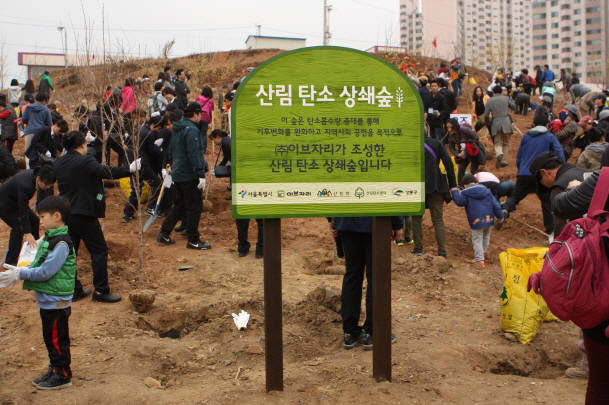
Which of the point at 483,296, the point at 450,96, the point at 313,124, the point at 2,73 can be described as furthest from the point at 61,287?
the point at 2,73

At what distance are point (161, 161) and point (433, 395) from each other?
6.86m

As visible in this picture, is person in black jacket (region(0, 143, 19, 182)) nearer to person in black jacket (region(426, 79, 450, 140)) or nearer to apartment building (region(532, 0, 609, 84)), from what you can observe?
person in black jacket (region(426, 79, 450, 140))

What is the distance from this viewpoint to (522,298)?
Answer: 17.4ft

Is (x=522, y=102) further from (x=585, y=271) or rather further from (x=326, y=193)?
(x=585, y=271)

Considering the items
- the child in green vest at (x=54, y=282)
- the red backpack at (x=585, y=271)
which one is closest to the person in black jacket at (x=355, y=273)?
the red backpack at (x=585, y=271)

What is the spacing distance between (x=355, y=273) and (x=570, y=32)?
119854 millimetres

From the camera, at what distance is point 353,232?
4.84 meters

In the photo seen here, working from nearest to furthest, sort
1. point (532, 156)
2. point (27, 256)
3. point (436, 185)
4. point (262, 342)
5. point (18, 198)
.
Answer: point (27, 256) → point (262, 342) → point (18, 198) → point (436, 185) → point (532, 156)

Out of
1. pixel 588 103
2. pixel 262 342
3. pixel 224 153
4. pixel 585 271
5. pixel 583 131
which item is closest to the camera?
pixel 585 271

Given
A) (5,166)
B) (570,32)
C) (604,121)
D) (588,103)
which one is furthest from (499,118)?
(570,32)

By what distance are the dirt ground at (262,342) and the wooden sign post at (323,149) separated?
0.51 metres

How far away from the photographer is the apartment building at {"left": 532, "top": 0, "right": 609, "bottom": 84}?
104125mm

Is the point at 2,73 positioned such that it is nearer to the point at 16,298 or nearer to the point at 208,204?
the point at 208,204

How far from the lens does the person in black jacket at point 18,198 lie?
629 centimetres
